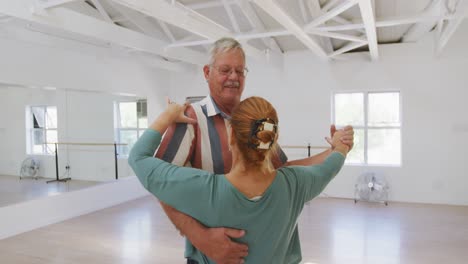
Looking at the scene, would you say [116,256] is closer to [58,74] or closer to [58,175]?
[58,175]

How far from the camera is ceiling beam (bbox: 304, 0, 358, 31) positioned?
3242 millimetres

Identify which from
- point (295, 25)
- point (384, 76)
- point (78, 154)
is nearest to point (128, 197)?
point (78, 154)

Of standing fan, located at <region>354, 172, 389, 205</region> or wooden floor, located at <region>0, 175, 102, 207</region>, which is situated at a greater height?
wooden floor, located at <region>0, 175, 102, 207</region>

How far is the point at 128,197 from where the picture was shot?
21.4 feet

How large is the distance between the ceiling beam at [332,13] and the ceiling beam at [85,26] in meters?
2.31

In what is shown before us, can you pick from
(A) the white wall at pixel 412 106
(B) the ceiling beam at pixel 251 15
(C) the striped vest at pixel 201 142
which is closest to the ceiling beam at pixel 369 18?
(A) the white wall at pixel 412 106

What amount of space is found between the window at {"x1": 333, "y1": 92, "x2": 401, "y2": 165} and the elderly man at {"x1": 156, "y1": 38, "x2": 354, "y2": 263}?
585 centimetres

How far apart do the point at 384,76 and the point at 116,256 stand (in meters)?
5.36

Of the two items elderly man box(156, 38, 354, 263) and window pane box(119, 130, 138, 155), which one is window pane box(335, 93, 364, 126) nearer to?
window pane box(119, 130, 138, 155)

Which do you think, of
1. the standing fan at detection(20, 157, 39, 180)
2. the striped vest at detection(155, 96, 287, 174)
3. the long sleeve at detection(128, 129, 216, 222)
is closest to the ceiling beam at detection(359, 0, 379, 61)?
the striped vest at detection(155, 96, 287, 174)

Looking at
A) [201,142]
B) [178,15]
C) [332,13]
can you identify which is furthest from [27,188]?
[201,142]

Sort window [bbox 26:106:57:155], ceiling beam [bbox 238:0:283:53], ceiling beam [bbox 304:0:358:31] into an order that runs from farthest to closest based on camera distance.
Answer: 1. window [bbox 26:106:57:155]
2. ceiling beam [bbox 238:0:283:53]
3. ceiling beam [bbox 304:0:358:31]

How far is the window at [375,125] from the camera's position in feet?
20.7

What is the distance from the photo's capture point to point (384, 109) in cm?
637
